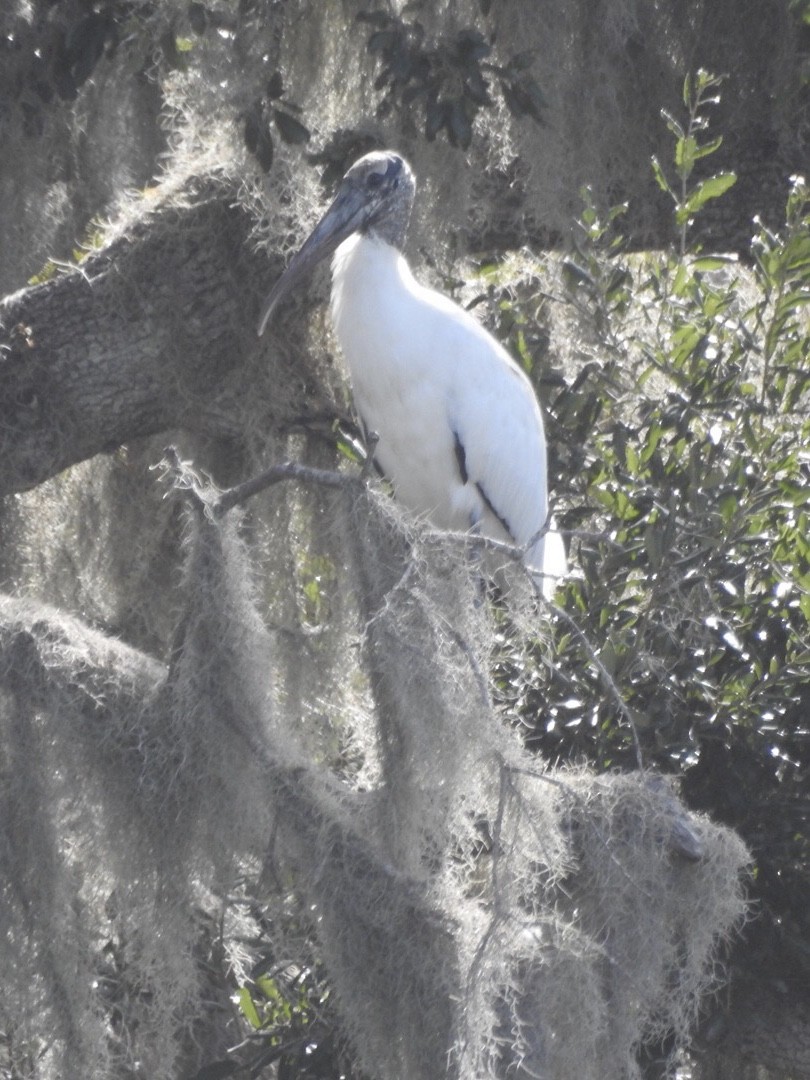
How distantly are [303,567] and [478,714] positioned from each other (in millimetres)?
1643

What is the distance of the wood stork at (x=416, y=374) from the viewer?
3.86 meters

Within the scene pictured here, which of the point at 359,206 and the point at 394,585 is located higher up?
the point at 359,206

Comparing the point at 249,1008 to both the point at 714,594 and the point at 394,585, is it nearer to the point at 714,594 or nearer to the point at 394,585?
the point at 714,594

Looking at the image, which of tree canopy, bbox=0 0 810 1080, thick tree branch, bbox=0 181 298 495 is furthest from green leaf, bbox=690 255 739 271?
thick tree branch, bbox=0 181 298 495

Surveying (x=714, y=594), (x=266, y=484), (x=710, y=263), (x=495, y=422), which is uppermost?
(x=710, y=263)

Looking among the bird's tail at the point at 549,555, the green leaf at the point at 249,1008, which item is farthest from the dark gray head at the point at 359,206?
the green leaf at the point at 249,1008

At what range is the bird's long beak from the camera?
374 cm

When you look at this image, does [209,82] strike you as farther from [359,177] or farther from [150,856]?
[150,856]

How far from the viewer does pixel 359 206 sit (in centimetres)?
383

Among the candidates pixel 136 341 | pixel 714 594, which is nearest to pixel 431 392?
pixel 136 341

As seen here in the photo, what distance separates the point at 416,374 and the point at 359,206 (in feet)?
1.46

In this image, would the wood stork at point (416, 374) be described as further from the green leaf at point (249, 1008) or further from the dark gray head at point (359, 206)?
the green leaf at point (249, 1008)

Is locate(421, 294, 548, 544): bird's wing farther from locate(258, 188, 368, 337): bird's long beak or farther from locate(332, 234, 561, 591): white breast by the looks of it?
locate(258, 188, 368, 337): bird's long beak

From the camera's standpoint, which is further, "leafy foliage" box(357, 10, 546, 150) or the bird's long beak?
the bird's long beak
